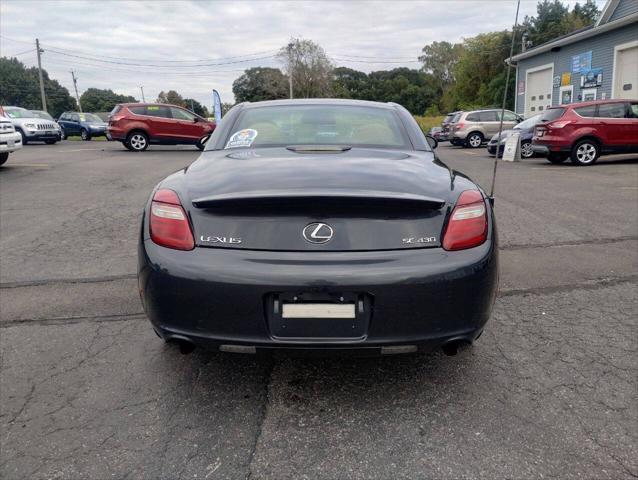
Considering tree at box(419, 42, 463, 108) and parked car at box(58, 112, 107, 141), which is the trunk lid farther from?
tree at box(419, 42, 463, 108)

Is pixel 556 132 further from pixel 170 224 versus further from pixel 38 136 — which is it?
pixel 38 136

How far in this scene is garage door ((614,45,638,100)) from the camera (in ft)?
66.5

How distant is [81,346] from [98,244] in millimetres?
2666

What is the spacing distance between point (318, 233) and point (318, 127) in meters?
1.39

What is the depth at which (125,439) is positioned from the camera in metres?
2.28

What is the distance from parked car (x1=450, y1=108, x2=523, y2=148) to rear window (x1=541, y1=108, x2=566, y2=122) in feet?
25.8

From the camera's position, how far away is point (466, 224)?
2.35 m

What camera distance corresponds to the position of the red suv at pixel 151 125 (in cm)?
1922

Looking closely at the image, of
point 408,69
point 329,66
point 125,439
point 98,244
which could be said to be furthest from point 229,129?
point 408,69

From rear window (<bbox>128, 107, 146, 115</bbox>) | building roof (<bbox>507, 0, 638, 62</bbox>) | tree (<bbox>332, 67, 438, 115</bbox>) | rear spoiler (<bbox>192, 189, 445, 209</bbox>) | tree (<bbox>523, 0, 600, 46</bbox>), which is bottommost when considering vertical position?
rear spoiler (<bbox>192, 189, 445, 209</bbox>)

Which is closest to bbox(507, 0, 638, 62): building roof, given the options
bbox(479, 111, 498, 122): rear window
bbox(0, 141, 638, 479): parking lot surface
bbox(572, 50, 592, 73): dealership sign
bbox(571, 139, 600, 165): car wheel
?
bbox(572, 50, 592, 73): dealership sign

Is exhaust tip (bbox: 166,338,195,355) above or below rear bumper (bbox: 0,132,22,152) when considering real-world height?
below

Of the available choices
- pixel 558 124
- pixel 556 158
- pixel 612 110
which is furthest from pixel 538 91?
pixel 558 124

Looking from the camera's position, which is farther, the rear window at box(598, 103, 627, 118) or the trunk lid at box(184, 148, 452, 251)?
the rear window at box(598, 103, 627, 118)
